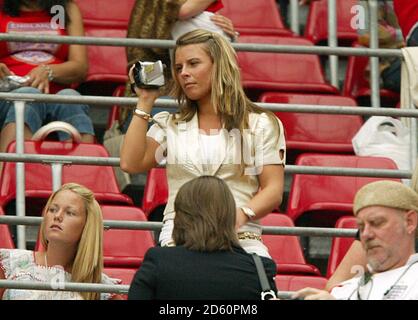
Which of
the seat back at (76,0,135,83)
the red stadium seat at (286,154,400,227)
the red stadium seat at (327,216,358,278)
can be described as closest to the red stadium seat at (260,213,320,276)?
the red stadium seat at (327,216,358,278)

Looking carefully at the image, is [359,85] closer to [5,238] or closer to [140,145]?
[5,238]

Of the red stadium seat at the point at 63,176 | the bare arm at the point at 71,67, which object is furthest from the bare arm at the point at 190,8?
the red stadium seat at the point at 63,176

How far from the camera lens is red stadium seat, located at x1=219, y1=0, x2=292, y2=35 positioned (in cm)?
1104

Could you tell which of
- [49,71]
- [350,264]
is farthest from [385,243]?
[49,71]

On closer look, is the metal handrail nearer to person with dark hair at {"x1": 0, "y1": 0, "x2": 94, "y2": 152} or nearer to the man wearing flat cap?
person with dark hair at {"x1": 0, "y1": 0, "x2": 94, "y2": 152}

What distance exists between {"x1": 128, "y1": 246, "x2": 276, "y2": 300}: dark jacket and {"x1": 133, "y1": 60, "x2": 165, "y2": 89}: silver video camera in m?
1.10

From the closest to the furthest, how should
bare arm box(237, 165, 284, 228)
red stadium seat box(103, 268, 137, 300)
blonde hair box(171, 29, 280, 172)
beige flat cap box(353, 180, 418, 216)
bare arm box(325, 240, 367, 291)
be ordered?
beige flat cap box(353, 180, 418, 216) < bare arm box(325, 240, 367, 291) < bare arm box(237, 165, 284, 228) < blonde hair box(171, 29, 280, 172) < red stadium seat box(103, 268, 137, 300)

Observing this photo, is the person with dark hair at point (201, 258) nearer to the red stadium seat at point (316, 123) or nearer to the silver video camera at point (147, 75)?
the silver video camera at point (147, 75)

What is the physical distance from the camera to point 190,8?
9.52 meters

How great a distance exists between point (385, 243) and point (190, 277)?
71cm

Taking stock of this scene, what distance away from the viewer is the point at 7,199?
909cm

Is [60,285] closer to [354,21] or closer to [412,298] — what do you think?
[412,298]

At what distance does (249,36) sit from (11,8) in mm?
1531

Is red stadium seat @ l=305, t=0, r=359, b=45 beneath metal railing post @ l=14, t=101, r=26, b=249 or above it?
above
